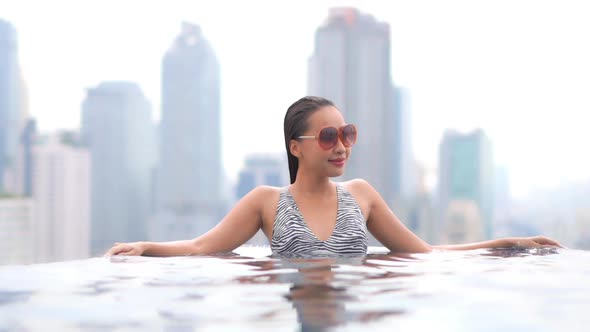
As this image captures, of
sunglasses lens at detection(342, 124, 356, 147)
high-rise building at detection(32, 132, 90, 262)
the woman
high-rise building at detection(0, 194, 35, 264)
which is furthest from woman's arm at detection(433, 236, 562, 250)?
high-rise building at detection(32, 132, 90, 262)

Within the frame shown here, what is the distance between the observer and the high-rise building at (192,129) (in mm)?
130750

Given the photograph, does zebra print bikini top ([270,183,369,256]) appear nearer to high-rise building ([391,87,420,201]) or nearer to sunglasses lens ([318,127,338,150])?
sunglasses lens ([318,127,338,150])

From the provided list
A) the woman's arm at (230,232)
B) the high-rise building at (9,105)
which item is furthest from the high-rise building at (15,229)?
the woman's arm at (230,232)

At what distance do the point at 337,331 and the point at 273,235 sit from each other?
2632 millimetres

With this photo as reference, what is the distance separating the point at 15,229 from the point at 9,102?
28.2 meters

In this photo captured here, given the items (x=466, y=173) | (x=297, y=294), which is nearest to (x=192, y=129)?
(x=466, y=173)

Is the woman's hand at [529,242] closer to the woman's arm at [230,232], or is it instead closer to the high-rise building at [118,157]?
the woman's arm at [230,232]

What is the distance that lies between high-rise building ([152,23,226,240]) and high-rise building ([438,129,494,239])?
133 feet

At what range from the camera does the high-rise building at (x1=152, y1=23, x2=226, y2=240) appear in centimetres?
13075

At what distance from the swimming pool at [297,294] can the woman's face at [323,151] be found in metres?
0.65

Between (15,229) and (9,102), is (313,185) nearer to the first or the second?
(15,229)

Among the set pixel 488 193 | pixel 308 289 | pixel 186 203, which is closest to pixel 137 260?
pixel 308 289

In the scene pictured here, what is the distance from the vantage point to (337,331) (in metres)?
2.45

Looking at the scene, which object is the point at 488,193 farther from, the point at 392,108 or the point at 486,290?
the point at 486,290
